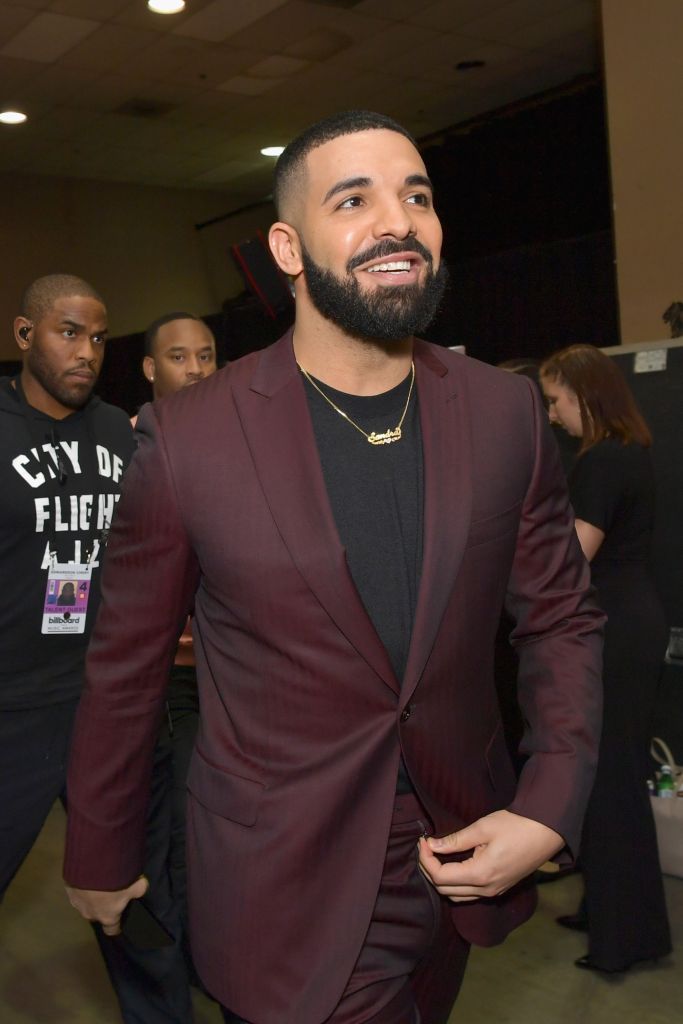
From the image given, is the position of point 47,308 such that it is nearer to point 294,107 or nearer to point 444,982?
point 444,982

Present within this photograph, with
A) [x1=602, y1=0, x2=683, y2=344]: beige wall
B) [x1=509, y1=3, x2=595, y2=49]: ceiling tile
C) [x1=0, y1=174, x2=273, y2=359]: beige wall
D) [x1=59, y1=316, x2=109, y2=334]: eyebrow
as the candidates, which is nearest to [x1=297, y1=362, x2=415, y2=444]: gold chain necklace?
[x1=59, y1=316, x2=109, y2=334]: eyebrow

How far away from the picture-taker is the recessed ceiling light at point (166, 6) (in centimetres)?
624

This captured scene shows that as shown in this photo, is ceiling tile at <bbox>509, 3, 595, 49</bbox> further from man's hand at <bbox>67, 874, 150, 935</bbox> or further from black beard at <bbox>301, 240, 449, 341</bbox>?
man's hand at <bbox>67, 874, 150, 935</bbox>

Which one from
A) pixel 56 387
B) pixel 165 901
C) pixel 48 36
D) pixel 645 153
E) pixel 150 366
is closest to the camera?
pixel 165 901

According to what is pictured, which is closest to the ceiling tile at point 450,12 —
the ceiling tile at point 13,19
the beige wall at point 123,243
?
the ceiling tile at point 13,19

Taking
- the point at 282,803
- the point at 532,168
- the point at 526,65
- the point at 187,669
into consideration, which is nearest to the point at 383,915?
the point at 282,803

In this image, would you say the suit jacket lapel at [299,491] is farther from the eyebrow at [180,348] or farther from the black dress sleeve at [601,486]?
the eyebrow at [180,348]

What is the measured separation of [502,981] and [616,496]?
1.31 meters

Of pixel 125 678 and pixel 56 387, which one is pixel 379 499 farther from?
pixel 56 387

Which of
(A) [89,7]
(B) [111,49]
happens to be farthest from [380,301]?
(B) [111,49]

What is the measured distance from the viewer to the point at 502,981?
2898mm

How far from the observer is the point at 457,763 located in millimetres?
1383

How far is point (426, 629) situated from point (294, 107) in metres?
7.99

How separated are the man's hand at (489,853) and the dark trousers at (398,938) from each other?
0.22 ft
